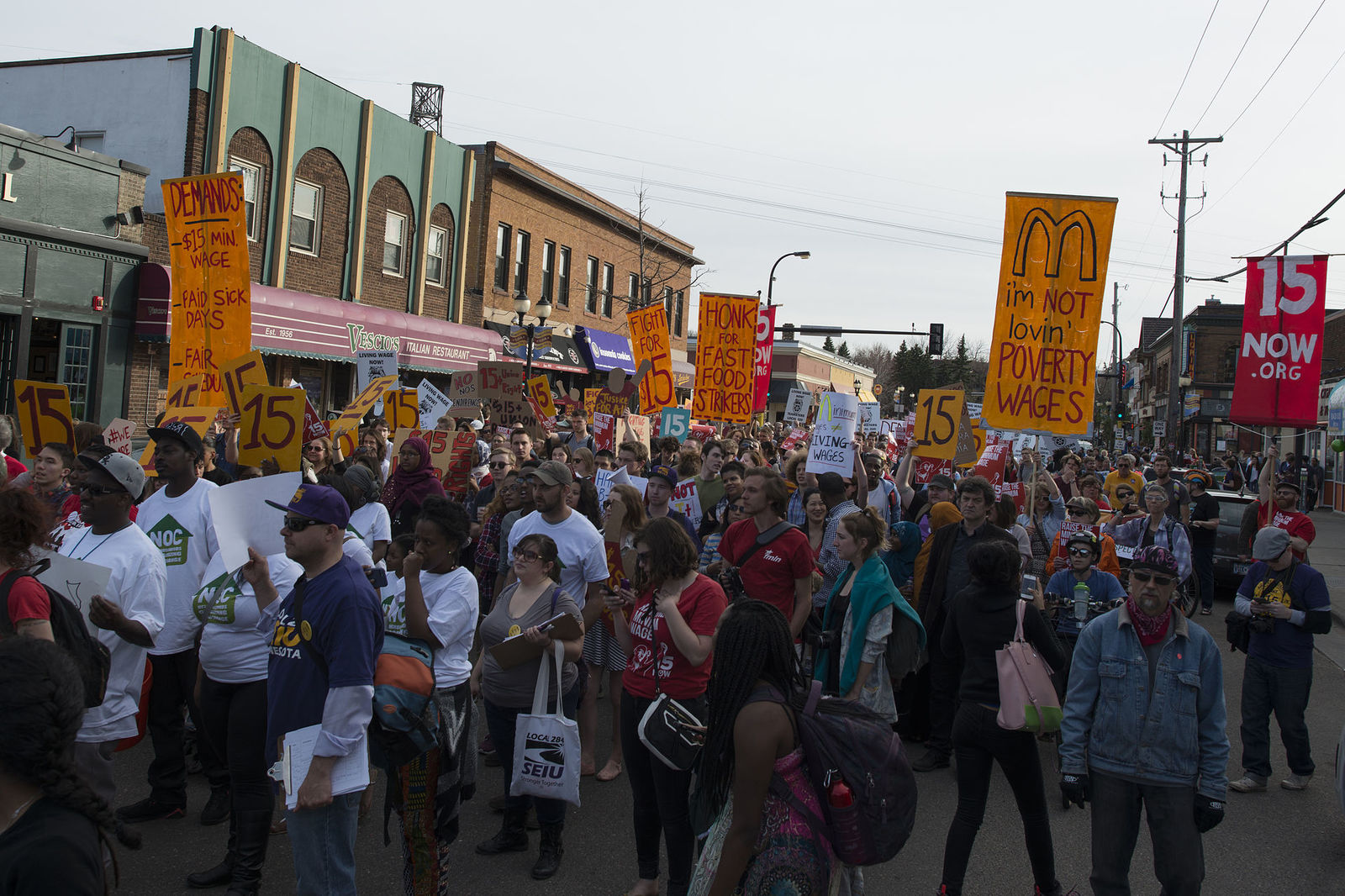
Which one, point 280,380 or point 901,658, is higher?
point 280,380

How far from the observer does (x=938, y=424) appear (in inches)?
436

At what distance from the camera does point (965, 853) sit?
14.6 feet

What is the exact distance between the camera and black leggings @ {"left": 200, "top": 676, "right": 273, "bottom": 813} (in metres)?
4.25

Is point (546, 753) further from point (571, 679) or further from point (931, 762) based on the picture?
point (931, 762)

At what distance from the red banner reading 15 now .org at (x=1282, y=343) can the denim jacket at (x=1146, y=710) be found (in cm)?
746

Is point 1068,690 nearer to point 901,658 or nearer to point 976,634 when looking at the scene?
point 976,634

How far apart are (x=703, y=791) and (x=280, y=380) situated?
18289 millimetres

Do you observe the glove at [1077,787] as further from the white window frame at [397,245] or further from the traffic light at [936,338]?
the traffic light at [936,338]

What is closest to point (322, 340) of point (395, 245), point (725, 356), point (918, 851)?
point (395, 245)

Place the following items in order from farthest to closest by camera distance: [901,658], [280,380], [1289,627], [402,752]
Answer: [280,380]
[1289,627]
[901,658]
[402,752]

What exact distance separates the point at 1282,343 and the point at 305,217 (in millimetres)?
17776

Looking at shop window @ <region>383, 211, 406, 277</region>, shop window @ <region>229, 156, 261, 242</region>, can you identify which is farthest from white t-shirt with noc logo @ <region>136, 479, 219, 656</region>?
shop window @ <region>383, 211, 406, 277</region>

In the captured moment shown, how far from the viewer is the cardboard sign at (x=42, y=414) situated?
793 cm

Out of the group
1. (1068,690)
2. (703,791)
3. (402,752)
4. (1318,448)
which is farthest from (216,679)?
(1318,448)
